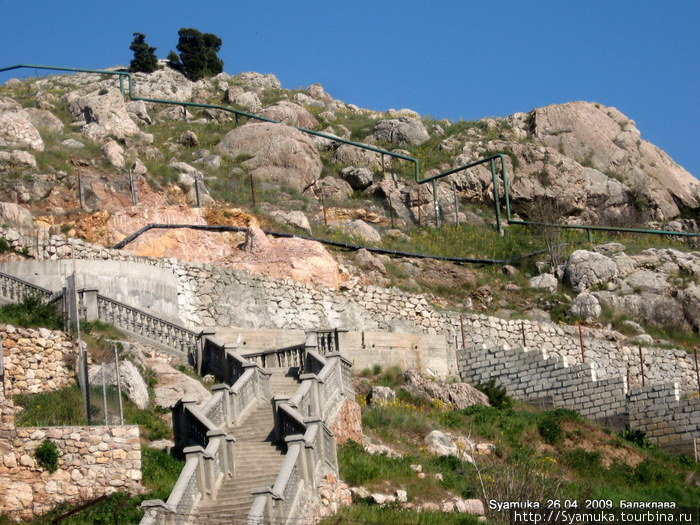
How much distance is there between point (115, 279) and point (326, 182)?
74.7ft

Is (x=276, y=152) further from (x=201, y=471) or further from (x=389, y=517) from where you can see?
(x=201, y=471)

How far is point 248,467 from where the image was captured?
23781mm

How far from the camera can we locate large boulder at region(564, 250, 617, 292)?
46.3 m

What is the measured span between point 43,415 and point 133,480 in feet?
11.8

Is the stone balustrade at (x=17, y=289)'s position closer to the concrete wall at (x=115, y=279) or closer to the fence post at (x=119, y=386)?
the concrete wall at (x=115, y=279)

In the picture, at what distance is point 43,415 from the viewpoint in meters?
25.7

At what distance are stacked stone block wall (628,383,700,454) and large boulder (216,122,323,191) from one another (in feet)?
78.2

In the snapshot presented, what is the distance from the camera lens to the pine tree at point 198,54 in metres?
80.6

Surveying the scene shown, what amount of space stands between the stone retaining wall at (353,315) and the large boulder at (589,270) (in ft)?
12.7

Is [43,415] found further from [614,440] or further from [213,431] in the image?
[614,440]

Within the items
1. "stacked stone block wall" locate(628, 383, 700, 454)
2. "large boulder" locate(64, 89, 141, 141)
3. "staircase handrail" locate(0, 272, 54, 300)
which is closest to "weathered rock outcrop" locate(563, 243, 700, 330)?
"stacked stone block wall" locate(628, 383, 700, 454)

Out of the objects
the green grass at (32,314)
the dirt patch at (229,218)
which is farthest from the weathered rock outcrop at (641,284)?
the green grass at (32,314)

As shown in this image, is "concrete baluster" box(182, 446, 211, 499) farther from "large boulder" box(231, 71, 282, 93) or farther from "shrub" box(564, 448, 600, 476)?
"large boulder" box(231, 71, 282, 93)

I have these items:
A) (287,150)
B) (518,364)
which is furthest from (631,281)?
(287,150)
